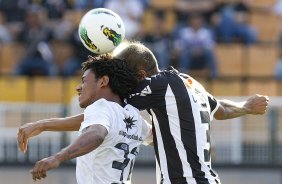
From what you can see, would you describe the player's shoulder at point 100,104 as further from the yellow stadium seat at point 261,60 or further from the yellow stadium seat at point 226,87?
the yellow stadium seat at point 261,60

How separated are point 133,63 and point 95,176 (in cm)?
81

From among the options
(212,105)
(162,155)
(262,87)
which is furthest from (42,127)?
(262,87)

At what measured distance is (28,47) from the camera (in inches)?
566

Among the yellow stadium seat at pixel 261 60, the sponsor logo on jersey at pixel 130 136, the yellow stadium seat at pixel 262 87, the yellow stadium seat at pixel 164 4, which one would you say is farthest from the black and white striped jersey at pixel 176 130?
the yellow stadium seat at pixel 164 4

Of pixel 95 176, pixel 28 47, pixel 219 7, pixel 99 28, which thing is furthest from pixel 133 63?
pixel 219 7

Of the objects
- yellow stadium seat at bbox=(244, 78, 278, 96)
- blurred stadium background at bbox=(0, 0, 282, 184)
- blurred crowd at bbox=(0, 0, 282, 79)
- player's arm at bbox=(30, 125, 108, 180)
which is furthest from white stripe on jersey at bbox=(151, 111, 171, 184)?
yellow stadium seat at bbox=(244, 78, 278, 96)

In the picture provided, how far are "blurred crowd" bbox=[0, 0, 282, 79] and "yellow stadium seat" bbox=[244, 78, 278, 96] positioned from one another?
1.70ft

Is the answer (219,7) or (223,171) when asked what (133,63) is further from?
(219,7)

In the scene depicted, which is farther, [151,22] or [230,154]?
[151,22]

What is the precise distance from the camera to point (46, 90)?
1406 centimetres

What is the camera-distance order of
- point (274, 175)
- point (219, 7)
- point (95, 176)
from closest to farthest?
point (95, 176), point (274, 175), point (219, 7)

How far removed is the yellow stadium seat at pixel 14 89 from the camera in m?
14.1

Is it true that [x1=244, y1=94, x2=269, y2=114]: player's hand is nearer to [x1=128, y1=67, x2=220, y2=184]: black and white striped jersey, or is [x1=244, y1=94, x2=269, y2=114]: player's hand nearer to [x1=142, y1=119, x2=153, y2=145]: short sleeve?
[x1=128, y1=67, x2=220, y2=184]: black and white striped jersey

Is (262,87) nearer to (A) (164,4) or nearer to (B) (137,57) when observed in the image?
(A) (164,4)
